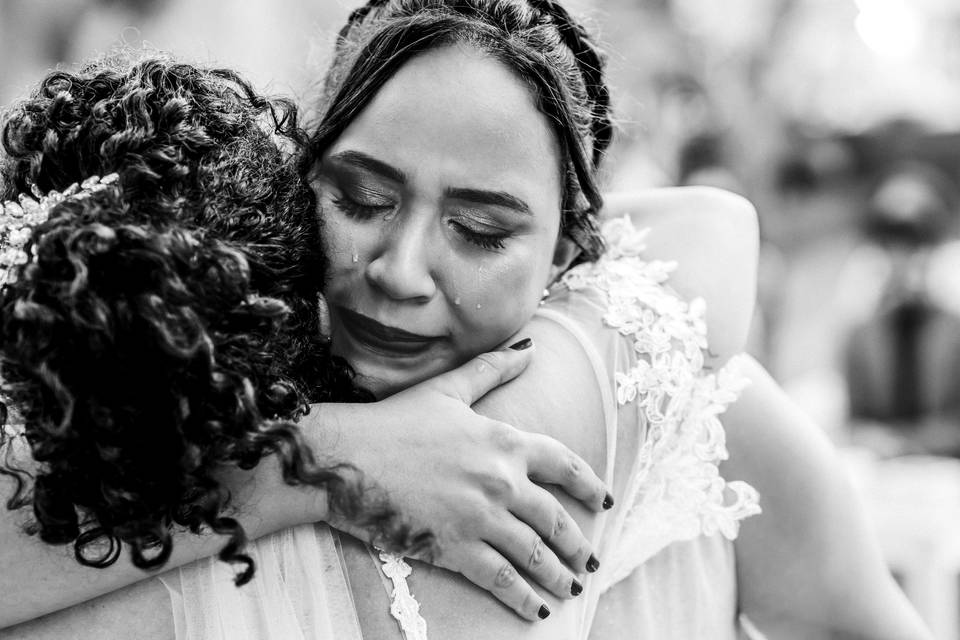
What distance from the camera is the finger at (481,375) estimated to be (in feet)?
4.69

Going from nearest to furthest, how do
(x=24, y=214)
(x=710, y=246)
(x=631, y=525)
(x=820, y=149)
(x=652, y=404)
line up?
(x=24, y=214), (x=652, y=404), (x=631, y=525), (x=710, y=246), (x=820, y=149)

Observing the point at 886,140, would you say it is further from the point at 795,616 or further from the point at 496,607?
the point at 496,607

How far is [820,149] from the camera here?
918 centimetres

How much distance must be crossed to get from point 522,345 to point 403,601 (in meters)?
0.44

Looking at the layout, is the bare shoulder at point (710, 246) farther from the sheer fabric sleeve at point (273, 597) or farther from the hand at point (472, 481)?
the sheer fabric sleeve at point (273, 597)

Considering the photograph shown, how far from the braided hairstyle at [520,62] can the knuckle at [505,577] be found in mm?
657

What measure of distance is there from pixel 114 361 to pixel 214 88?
1.62ft

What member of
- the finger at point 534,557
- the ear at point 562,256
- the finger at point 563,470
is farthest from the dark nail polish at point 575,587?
the ear at point 562,256

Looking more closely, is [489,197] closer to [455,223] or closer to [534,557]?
[455,223]

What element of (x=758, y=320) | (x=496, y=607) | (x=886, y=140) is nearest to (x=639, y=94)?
(x=758, y=320)

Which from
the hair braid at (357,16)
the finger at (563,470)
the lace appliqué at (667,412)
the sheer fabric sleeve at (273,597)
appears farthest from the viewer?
the hair braid at (357,16)

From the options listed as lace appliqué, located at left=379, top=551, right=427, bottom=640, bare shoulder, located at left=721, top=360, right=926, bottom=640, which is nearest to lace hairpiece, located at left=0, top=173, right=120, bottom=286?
lace appliqué, located at left=379, top=551, right=427, bottom=640

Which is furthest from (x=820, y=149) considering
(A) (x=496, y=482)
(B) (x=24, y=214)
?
(B) (x=24, y=214)

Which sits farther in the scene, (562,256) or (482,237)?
(562,256)
